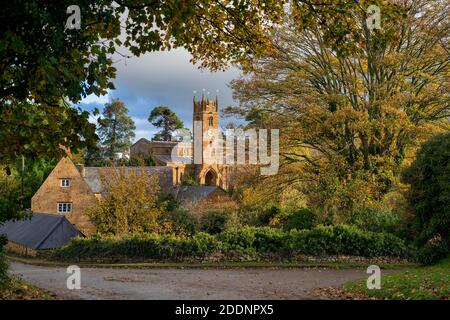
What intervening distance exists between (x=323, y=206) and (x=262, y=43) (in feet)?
62.4

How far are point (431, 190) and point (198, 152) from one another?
7742 centimetres

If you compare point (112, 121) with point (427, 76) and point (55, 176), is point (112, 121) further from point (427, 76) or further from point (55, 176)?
point (427, 76)

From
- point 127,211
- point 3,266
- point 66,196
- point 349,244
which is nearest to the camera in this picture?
point 3,266

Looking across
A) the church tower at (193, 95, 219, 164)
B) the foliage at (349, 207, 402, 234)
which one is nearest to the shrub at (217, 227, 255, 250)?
the foliage at (349, 207, 402, 234)

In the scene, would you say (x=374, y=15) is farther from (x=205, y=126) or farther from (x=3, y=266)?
(x=205, y=126)

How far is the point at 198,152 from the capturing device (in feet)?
315

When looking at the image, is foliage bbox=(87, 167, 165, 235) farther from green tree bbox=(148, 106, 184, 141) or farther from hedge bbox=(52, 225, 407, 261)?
green tree bbox=(148, 106, 184, 141)

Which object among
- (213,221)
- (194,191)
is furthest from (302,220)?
(194,191)

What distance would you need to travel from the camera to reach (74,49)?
9016 mm

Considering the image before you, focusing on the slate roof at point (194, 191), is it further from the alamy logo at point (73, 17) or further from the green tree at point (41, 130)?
the alamy logo at point (73, 17)

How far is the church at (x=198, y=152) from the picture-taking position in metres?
92.5

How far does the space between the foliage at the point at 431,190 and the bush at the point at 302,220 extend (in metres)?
11.7

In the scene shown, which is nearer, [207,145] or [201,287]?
[201,287]

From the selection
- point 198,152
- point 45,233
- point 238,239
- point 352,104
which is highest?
point 198,152
